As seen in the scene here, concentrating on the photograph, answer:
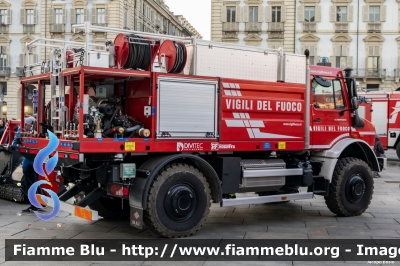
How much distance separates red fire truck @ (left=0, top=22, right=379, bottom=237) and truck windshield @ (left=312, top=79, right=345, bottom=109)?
33 mm

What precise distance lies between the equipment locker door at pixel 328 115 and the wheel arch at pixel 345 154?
17 cm

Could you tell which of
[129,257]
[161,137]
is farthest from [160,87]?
[129,257]

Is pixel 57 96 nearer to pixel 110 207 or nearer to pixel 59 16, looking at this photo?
pixel 110 207

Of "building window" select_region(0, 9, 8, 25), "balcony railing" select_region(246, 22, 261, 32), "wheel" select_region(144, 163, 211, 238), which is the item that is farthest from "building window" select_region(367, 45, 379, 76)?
"wheel" select_region(144, 163, 211, 238)

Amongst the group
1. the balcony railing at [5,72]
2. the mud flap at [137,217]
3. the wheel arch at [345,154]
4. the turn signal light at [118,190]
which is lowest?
the mud flap at [137,217]

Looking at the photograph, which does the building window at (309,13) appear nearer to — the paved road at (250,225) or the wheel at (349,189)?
the paved road at (250,225)

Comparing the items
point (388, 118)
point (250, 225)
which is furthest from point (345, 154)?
point (388, 118)

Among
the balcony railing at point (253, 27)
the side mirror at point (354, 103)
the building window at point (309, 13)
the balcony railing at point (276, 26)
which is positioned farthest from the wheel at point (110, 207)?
the building window at point (309, 13)

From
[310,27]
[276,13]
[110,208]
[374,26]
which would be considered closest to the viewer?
[110,208]

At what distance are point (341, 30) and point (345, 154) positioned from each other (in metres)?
48.4

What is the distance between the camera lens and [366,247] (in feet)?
26.2

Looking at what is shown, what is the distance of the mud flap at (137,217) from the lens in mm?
7977

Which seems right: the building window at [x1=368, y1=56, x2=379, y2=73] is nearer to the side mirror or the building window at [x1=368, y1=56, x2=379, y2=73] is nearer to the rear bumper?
the side mirror

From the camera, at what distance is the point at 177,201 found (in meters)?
8.32
